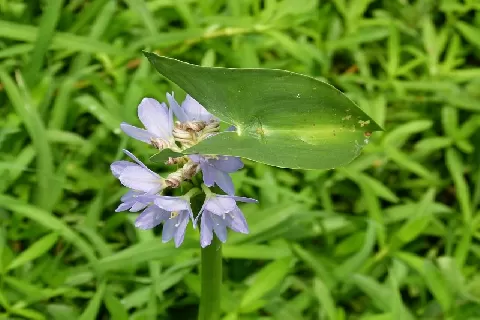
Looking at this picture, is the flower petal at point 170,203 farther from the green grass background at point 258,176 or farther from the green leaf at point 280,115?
the green grass background at point 258,176

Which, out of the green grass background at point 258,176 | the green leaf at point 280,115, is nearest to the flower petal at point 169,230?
the green leaf at point 280,115

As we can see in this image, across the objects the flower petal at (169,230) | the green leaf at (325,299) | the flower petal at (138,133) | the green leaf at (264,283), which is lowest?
the green leaf at (325,299)

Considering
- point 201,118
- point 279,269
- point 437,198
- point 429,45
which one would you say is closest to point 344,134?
point 201,118

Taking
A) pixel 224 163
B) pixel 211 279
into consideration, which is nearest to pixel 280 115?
pixel 224 163

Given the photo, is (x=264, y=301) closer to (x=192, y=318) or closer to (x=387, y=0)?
(x=192, y=318)

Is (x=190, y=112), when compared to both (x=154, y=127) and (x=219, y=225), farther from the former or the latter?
(x=219, y=225)
